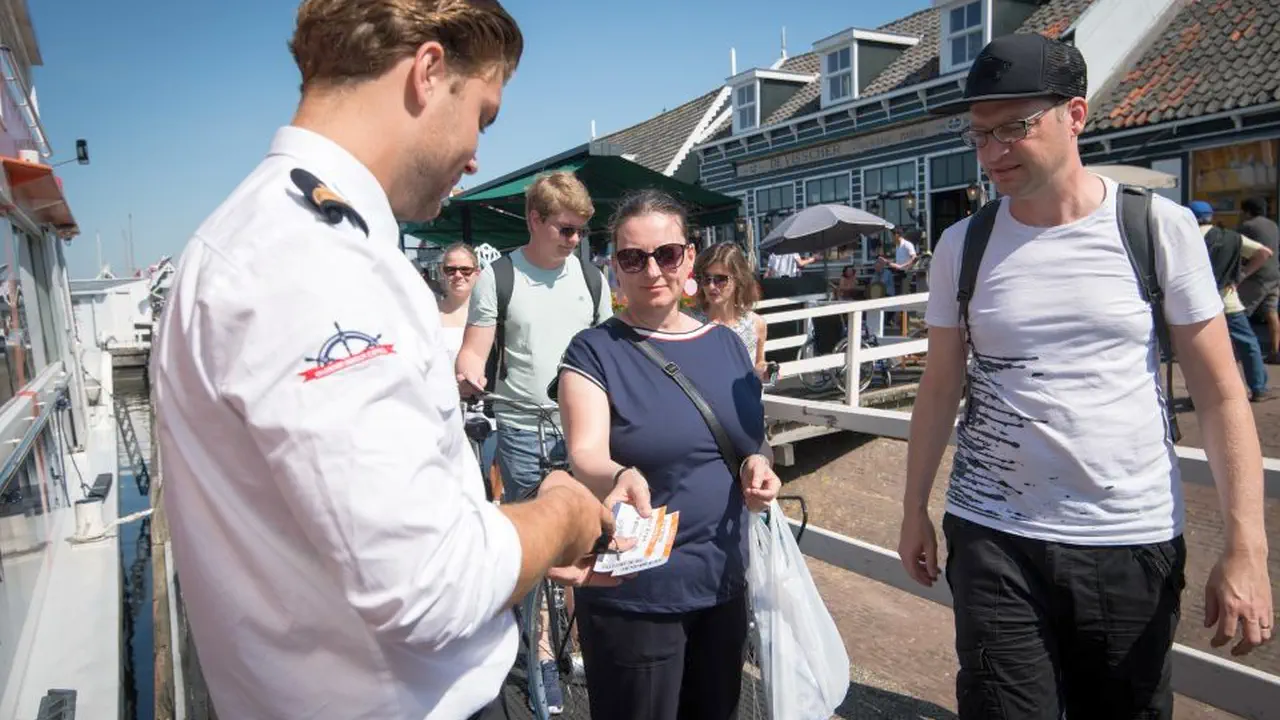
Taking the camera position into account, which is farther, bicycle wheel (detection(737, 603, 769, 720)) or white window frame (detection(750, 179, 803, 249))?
white window frame (detection(750, 179, 803, 249))

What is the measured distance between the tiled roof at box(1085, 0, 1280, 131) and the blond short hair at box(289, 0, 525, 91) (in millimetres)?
13274

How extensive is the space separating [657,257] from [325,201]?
1.51 metres

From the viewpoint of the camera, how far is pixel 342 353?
0.94 meters

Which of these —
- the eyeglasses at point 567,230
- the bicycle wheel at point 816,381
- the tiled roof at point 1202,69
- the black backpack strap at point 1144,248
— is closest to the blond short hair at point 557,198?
the eyeglasses at point 567,230

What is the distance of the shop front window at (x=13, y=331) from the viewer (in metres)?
4.34

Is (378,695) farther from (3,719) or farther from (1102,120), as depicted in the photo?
(1102,120)

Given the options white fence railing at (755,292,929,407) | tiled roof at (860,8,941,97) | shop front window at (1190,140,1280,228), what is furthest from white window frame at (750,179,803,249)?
white fence railing at (755,292,929,407)

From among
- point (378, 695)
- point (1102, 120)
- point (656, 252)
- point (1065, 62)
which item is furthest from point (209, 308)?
point (1102, 120)

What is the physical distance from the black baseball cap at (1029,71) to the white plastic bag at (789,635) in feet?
3.88

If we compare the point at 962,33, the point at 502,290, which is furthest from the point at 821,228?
the point at 502,290

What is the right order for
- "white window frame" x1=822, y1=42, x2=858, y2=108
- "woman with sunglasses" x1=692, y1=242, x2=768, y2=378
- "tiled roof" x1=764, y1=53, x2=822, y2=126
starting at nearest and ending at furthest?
"woman with sunglasses" x1=692, y1=242, x2=768, y2=378
"white window frame" x1=822, y1=42, x2=858, y2=108
"tiled roof" x1=764, y1=53, x2=822, y2=126

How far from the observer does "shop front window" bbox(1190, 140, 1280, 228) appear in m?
11.7

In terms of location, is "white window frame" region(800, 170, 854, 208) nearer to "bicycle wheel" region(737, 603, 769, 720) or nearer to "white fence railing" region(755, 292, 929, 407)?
"white fence railing" region(755, 292, 929, 407)

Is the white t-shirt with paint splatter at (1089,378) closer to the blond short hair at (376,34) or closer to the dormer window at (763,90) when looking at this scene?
the blond short hair at (376,34)
